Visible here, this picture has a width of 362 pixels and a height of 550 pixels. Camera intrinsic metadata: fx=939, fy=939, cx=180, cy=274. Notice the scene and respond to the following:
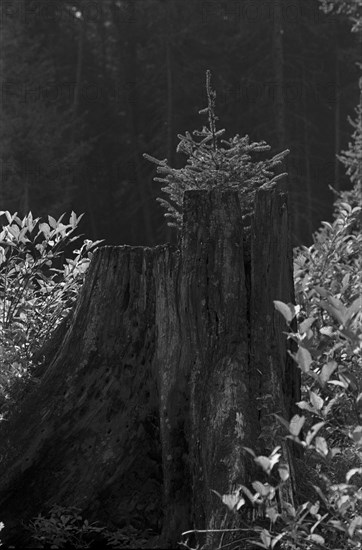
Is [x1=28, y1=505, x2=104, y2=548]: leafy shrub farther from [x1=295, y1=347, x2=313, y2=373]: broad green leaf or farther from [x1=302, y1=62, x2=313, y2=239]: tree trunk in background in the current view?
[x1=302, y1=62, x2=313, y2=239]: tree trunk in background

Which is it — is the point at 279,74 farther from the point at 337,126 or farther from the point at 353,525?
the point at 353,525

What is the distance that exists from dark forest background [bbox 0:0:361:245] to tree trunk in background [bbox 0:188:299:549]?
88.4 feet

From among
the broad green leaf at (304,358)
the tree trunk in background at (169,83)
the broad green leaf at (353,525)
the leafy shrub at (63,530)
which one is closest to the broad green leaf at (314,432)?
the broad green leaf at (304,358)

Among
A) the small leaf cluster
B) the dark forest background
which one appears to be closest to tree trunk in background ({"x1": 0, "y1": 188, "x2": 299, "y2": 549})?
the small leaf cluster

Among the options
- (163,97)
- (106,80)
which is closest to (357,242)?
(163,97)

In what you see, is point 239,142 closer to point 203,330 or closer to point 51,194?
point 203,330

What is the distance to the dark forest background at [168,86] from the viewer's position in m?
33.5

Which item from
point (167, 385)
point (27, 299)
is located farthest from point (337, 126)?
point (167, 385)

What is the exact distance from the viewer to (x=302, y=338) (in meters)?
3.32

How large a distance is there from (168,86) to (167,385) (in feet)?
99.1

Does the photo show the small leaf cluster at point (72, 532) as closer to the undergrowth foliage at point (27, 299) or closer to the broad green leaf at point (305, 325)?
the undergrowth foliage at point (27, 299)

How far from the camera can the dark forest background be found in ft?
110

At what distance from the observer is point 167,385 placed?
4.67m

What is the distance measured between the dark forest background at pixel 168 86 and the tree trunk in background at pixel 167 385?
1061 inches
